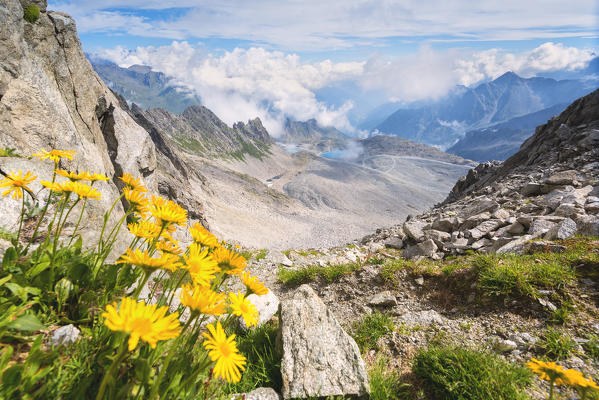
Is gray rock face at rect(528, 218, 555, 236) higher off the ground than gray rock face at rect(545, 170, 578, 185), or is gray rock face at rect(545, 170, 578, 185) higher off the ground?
gray rock face at rect(545, 170, 578, 185)

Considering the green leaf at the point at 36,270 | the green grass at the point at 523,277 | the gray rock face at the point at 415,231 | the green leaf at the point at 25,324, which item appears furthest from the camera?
the gray rock face at the point at 415,231

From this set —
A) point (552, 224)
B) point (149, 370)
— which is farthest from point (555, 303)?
point (149, 370)

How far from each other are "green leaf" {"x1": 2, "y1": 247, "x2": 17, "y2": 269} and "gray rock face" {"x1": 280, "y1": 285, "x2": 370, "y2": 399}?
3104mm

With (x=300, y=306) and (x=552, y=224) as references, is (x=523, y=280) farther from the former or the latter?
(x=552, y=224)

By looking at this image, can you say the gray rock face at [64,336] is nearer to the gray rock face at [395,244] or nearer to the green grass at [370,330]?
the green grass at [370,330]

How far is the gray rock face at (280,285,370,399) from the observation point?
3262 mm

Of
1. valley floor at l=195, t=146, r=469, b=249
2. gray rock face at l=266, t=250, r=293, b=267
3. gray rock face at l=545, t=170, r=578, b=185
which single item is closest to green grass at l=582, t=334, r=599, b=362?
gray rock face at l=266, t=250, r=293, b=267

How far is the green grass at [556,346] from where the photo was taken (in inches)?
146

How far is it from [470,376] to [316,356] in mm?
1848

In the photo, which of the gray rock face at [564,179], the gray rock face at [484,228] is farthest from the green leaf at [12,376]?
the gray rock face at [564,179]

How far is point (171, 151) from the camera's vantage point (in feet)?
289

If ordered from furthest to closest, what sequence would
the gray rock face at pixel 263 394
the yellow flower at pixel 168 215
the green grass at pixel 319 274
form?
the green grass at pixel 319 274, the gray rock face at pixel 263 394, the yellow flower at pixel 168 215

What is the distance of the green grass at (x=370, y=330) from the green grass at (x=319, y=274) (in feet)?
6.50

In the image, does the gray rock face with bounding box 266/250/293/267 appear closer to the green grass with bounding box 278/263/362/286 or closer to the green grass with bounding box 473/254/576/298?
the green grass with bounding box 278/263/362/286
